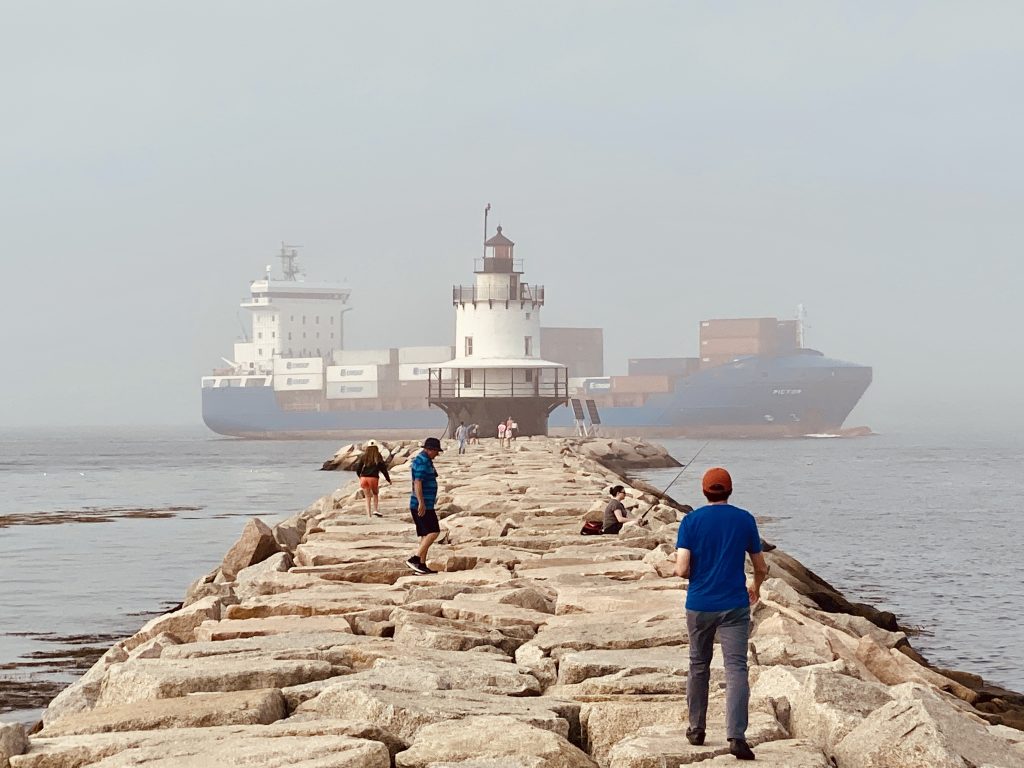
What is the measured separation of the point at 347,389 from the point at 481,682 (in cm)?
7742

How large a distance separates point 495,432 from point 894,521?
1991 centimetres

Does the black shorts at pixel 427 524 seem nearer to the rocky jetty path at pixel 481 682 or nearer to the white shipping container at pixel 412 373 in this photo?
the rocky jetty path at pixel 481 682

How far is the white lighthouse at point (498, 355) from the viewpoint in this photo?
44875 mm

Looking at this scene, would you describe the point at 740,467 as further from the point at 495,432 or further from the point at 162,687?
the point at 162,687

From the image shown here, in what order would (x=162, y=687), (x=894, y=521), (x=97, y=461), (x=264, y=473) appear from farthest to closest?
(x=97, y=461) < (x=264, y=473) < (x=894, y=521) < (x=162, y=687)

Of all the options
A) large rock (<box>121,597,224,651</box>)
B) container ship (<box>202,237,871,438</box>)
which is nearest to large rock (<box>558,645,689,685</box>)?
large rock (<box>121,597,224,651</box>)

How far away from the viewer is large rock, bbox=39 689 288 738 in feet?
16.0

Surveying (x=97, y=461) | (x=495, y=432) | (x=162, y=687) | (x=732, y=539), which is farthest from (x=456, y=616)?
(x=97, y=461)

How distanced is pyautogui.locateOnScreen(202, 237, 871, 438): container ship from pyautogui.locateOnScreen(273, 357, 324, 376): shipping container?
0.06 meters

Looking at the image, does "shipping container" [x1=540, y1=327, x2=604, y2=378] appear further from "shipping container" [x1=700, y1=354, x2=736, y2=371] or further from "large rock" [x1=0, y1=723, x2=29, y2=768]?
"large rock" [x1=0, y1=723, x2=29, y2=768]

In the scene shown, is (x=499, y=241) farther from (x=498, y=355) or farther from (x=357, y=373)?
(x=357, y=373)

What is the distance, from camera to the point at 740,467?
49.1 meters

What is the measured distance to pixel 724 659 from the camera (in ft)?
15.5

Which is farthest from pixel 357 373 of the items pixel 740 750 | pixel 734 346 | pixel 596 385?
pixel 740 750
